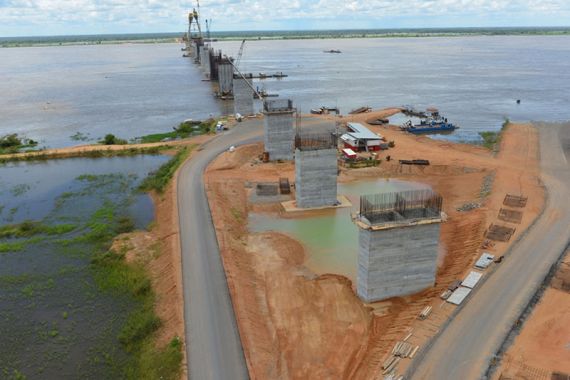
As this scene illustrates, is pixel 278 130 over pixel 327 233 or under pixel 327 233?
over

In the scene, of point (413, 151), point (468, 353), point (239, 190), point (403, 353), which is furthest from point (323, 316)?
point (413, 151)

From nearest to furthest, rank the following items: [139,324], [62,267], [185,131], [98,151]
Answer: [139,324]
[62,267]
[98,151]
[185,131]

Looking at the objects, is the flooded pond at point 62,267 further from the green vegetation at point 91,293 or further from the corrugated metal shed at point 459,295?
the corrugated metal shed at point 459,295

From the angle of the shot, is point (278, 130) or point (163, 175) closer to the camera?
point (163, 175)

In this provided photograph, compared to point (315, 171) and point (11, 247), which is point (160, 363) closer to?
point (11, 247)

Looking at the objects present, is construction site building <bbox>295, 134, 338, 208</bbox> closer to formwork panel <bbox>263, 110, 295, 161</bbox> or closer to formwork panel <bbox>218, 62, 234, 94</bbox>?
formwork panel <bbox>263, 110, 295, 161</bbox>

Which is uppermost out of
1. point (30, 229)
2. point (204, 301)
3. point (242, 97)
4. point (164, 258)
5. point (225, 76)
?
point (225, 76)

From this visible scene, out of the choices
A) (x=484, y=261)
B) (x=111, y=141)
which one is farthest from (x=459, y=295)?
(x=111, y=141)
